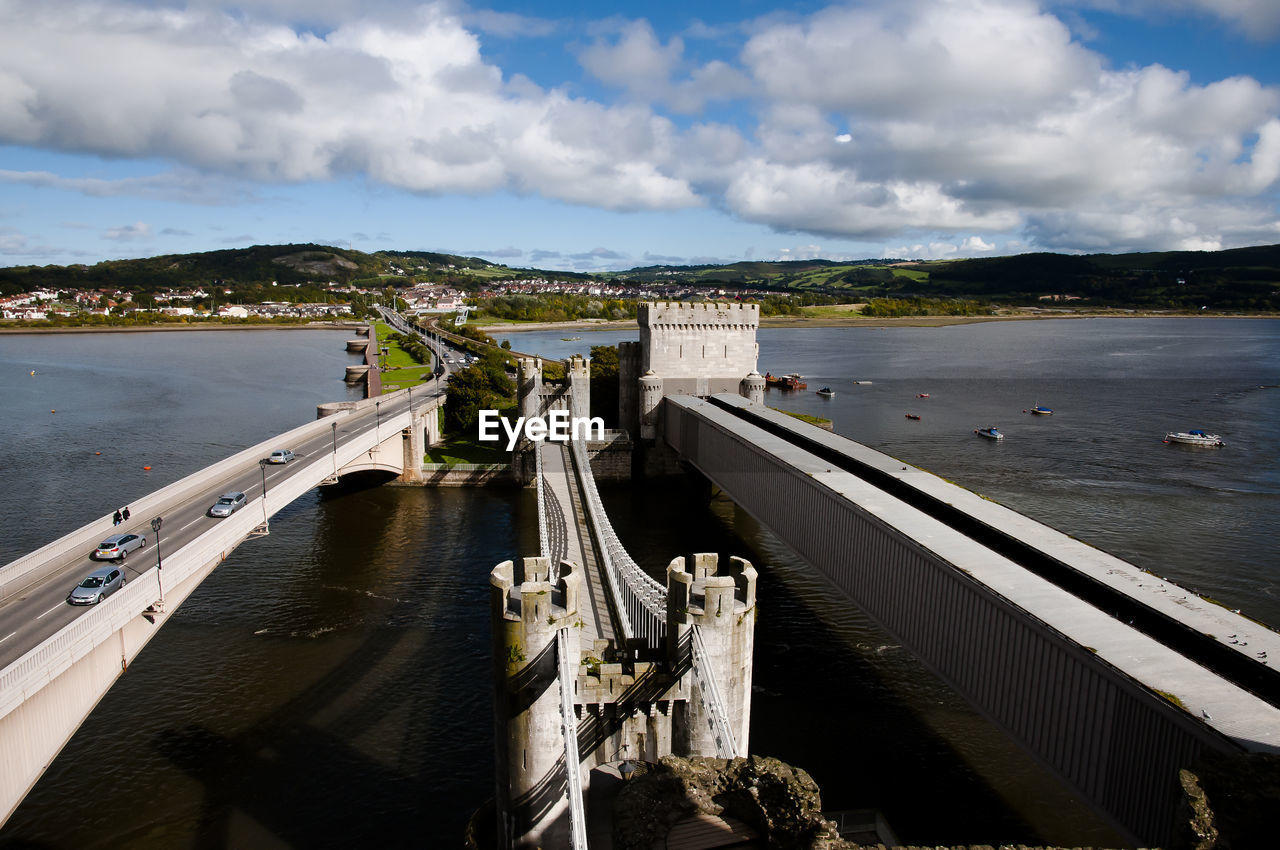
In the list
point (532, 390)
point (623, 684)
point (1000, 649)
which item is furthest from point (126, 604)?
point (532, 390)

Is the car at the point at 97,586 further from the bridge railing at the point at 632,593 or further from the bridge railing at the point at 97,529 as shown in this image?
the bridge railing at the point at 632,593

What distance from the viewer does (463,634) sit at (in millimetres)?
28078

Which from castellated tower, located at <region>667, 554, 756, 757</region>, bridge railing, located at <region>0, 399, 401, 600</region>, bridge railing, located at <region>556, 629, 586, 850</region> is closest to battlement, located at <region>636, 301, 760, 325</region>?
bridge railing, located at <region>0, 399, 401, 600</region>

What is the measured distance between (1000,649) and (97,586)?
74.3 ft

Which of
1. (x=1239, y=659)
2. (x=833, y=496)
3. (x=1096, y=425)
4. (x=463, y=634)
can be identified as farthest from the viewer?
(x=1096, y=425)

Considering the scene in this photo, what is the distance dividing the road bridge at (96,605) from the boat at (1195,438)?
214 ft

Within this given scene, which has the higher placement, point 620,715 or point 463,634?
point 620,715

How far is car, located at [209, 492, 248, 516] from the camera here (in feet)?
90.9

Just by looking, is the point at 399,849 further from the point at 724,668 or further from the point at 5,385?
the point at 5,385

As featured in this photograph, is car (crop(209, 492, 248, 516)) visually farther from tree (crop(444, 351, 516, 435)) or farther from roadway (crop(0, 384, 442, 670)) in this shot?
Result: tree (crop(444, 351, 516, 435))

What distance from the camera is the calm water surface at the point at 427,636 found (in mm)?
18859

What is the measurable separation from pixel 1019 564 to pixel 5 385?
4531 inches

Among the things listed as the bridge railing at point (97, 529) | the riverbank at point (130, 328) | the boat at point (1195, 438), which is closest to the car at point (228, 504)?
the bridge railing at point (97, 529)

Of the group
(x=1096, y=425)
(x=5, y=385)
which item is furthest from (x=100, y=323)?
(x=1096, y=425)
